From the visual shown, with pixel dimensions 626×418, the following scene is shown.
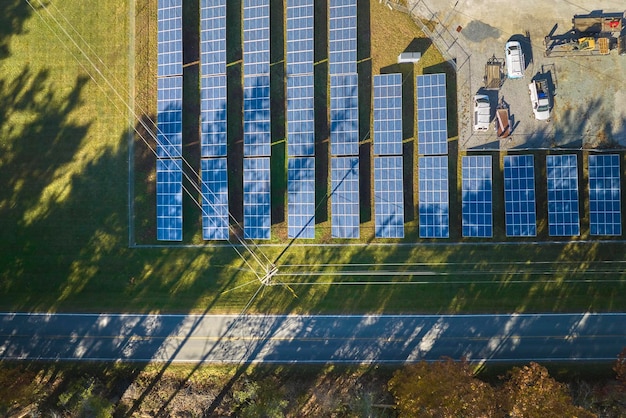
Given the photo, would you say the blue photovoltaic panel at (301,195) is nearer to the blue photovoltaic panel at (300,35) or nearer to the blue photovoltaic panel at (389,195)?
the blue photovoltaic panel at (389,195)

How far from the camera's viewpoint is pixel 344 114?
28781 mm

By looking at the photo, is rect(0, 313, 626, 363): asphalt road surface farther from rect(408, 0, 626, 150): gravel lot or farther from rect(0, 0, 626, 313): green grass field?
rect(408, 0, 626, 150): gravel lot

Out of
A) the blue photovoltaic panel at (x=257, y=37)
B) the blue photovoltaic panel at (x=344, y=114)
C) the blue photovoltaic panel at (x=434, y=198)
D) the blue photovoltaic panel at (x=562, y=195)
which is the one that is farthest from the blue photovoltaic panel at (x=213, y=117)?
the blue photovoltaic panel at (x=562, y=195)

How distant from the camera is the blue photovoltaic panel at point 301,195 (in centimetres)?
2881

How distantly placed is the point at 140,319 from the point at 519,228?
26860mm

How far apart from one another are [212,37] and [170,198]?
11.6 m

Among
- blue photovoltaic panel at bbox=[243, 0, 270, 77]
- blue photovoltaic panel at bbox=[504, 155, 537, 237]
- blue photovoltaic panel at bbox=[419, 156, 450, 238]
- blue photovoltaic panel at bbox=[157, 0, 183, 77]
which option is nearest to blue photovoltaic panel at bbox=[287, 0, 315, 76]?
blue photovoltaic panel at bbox=[243, 0, 270, 77]

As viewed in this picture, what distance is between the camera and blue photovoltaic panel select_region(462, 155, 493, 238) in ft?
92.2

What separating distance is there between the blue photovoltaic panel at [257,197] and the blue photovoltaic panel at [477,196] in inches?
521

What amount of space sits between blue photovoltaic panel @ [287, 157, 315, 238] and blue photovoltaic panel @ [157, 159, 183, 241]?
7662 millimetres

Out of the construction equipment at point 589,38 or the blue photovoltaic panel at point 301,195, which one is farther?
the blue photovoltaic panel at point 301,195

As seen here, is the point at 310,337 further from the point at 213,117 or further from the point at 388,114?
the point at 213,117

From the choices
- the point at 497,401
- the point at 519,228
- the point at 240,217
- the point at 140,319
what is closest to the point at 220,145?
the point at 240,217

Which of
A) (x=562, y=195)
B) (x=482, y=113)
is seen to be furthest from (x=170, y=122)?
(x=562, y=195)
